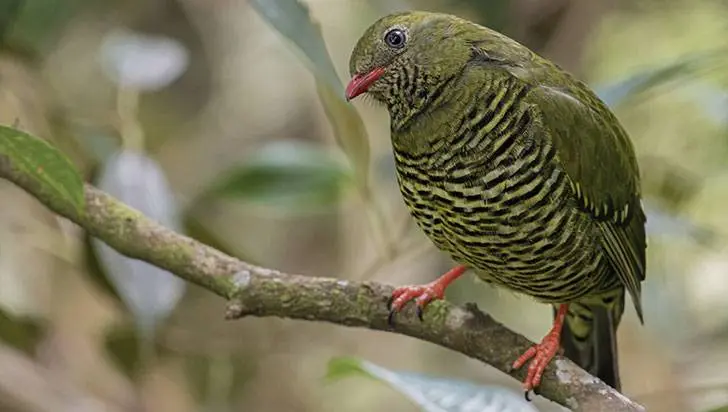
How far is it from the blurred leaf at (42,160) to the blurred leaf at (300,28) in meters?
0.53

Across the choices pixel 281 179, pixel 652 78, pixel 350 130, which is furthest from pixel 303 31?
pixel 652 78

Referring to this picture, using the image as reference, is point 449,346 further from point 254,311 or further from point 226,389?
point 226,389

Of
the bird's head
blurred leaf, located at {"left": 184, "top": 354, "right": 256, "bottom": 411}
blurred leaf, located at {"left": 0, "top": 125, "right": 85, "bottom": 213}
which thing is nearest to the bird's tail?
the bird's head

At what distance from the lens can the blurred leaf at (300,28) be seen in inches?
82.5

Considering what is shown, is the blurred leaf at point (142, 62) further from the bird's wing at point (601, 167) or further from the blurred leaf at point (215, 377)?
the bird's wing at point (601, 167)

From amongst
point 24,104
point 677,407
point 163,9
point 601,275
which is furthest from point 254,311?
point 163,9

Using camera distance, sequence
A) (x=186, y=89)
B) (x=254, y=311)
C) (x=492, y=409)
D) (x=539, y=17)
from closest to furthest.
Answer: (x=492, y=409) < (x=254, y=311) < (x=539, y=17) < (x=186, y=89)

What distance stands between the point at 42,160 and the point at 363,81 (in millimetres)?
712

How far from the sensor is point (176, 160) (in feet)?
15.5

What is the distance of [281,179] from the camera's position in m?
2.69

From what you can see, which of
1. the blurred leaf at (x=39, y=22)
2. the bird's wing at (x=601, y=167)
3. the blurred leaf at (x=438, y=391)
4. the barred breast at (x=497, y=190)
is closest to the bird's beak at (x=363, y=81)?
the barred breast at (x=497, y=190)

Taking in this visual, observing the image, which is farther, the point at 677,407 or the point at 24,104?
the point at 677,407

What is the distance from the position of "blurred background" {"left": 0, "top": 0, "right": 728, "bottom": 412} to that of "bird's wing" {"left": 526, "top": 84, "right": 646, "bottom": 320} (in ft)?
0.33

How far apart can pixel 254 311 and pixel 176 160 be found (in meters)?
2.68
